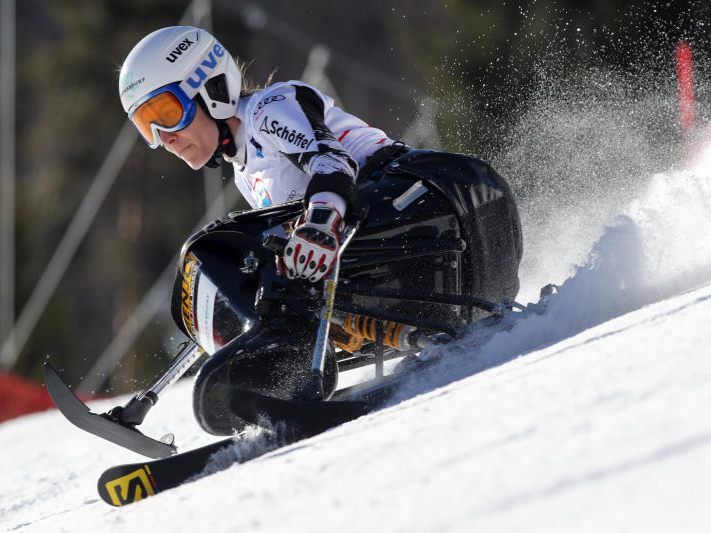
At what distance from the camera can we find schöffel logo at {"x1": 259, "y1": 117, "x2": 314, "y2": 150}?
14.5ft

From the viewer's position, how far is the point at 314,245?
13.4 feet

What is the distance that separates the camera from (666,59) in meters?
11.6

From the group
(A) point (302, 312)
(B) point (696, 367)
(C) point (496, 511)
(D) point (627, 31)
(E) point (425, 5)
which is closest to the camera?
(C) point (496, 511)

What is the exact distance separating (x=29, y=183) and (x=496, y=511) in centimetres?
3352

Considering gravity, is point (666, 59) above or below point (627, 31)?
below

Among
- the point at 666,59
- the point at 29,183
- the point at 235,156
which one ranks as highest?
the point at 29,183

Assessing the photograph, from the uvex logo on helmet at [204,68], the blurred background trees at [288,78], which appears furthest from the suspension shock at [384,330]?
the blurred background trees at [288,78]

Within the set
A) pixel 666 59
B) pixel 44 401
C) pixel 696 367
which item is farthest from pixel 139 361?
pixel 696 367

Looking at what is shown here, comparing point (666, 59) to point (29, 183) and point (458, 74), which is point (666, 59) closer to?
point (458, 74)

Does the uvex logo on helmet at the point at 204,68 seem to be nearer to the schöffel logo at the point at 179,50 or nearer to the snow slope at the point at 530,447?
the schöffel logo at the point at 179,50

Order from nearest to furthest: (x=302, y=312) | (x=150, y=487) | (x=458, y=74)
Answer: (x=150, y=487) → (x=302, y=312) → (x=458, y=74)

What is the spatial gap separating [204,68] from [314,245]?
129cm

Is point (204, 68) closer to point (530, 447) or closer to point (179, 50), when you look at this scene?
point (179, 50)

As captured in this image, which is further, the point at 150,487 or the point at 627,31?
the point at 627,31
